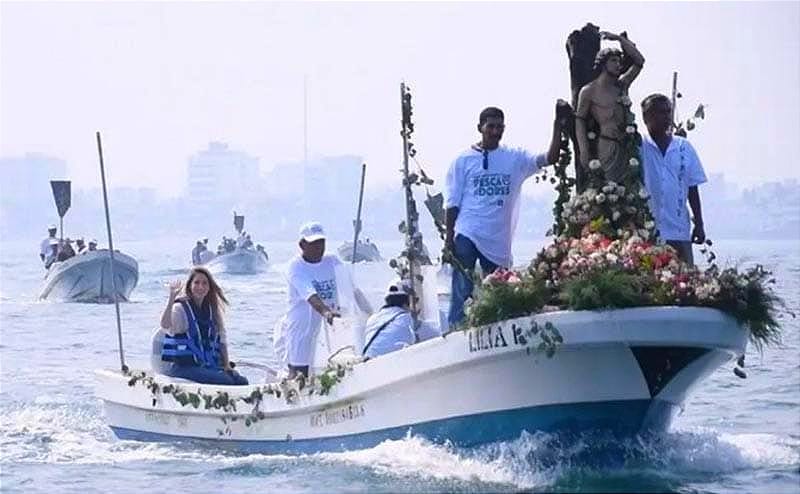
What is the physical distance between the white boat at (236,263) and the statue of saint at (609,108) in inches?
2351

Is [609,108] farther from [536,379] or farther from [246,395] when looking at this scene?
[246,395]

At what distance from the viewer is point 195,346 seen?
1744cm

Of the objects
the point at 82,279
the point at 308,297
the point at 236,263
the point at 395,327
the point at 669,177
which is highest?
the point at 669,177

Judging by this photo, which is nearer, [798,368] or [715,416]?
[715,416]

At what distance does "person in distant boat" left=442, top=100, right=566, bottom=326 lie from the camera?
15.0 meters

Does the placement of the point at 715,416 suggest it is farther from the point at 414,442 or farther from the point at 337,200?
the point at 337,200

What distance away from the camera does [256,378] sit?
75.9ft

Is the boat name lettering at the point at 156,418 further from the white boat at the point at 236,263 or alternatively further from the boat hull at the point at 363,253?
the boat hull at the point at 363,253

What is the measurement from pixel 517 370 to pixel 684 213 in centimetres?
202

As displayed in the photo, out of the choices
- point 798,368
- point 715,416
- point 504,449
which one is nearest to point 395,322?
→ point 504,449

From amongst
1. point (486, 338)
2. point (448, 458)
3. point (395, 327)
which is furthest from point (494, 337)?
point (395, 327)

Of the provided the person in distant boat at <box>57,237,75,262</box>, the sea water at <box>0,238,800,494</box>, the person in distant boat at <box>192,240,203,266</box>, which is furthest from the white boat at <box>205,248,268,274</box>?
the sea water at <box>0,238,800,494</box>

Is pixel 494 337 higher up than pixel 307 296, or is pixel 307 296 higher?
pixel 307 296

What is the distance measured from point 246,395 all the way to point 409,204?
2179 millimetres
